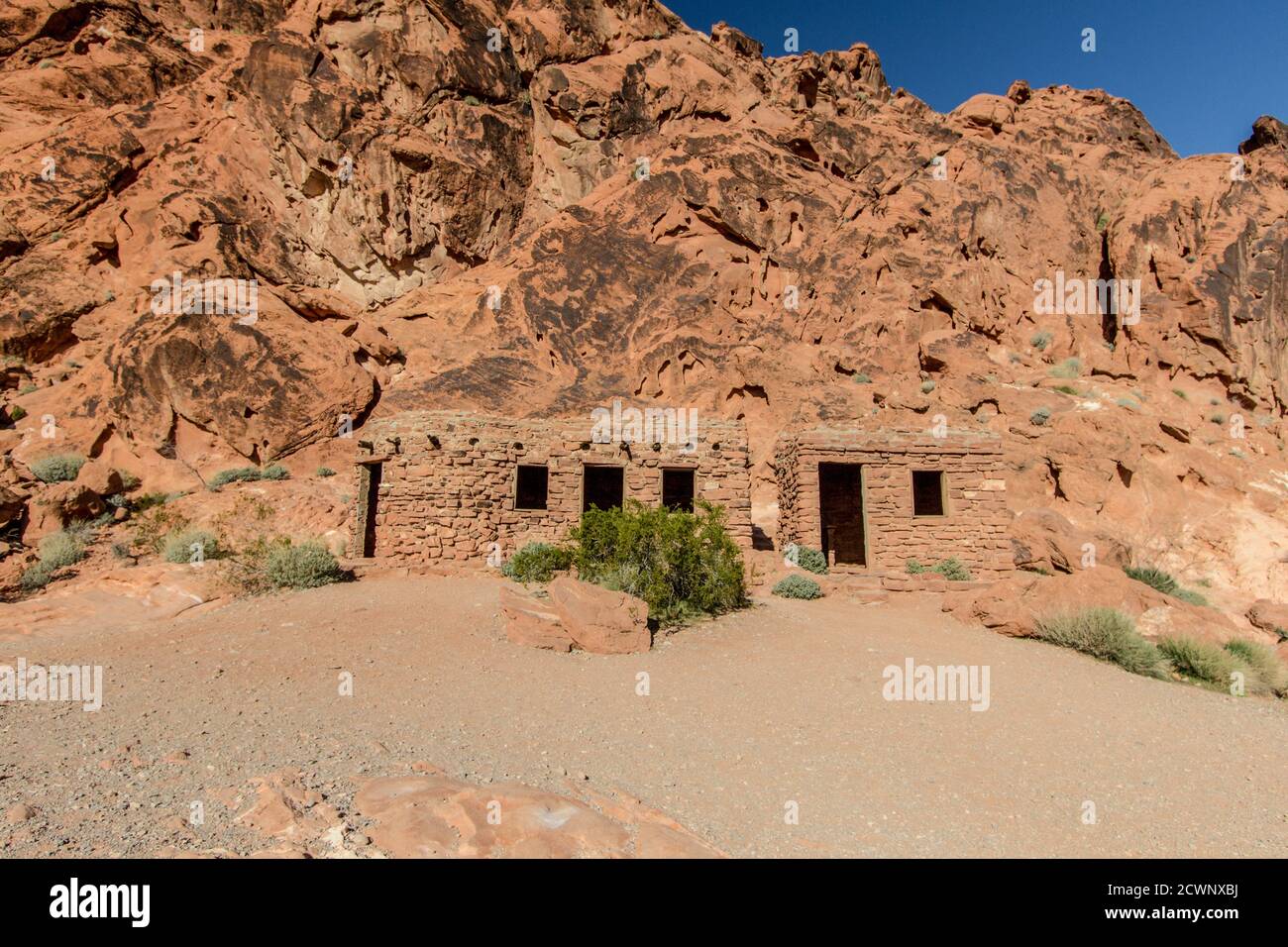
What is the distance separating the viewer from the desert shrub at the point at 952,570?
13.3 meters

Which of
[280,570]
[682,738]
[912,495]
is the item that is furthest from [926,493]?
[280,570]

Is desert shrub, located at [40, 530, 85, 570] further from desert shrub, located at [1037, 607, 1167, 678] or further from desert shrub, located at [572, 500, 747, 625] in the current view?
desert shrub, located at [1037, 607, 1167, 678]

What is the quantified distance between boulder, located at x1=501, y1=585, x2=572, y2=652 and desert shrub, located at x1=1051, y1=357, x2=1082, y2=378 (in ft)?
67.8

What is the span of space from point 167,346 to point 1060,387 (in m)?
26.9

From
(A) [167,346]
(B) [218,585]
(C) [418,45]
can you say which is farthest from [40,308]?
(B) [218,585]

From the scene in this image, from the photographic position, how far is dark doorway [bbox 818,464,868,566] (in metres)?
18.3

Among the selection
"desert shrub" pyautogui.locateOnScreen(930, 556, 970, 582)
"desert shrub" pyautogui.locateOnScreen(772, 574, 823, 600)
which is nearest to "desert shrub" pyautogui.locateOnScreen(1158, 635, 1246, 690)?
"desert shrub" pyautogui.locateOnScreen(930, 556, 970, 582)

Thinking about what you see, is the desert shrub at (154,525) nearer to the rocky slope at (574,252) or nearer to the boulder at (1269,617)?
the rocky slope at (574,252)

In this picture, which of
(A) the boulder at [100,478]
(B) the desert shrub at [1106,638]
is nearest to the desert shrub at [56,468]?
(A) the boulder at [100,478]

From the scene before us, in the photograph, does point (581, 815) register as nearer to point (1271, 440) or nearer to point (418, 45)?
point (1271, 440)

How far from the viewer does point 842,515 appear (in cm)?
1844

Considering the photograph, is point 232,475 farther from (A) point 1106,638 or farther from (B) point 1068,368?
(B) point 1068,368

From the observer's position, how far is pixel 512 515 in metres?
13.9

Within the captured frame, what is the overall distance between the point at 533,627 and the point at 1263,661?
902cm
